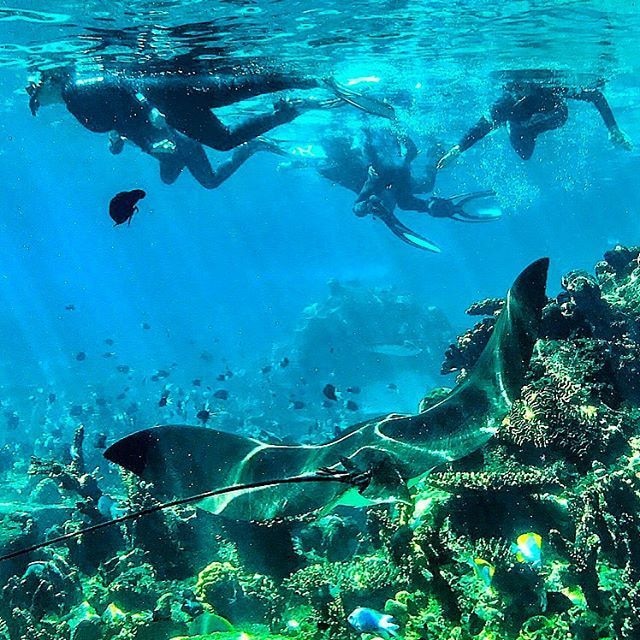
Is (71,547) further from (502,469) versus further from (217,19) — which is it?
(217,19)

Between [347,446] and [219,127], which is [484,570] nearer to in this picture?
[347,446]

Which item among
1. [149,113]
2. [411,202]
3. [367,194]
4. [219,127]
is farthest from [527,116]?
[149,113]

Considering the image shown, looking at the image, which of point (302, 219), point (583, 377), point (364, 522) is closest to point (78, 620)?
point (364, 522)

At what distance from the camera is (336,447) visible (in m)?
4.30

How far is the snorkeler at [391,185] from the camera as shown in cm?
1341

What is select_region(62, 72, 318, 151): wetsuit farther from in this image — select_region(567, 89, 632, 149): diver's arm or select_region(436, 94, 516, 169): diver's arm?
select_region(567, 89, 632, 149): diver's arm

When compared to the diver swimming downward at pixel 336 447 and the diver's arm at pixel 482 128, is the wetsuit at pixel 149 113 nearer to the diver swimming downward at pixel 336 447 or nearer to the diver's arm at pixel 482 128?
the diver's arm at pixel 482 128

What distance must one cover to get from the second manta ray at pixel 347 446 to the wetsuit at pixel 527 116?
11.6 metres

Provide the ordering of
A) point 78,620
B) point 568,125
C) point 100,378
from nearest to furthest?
point 78,620 < point 568,125 < point 100,378

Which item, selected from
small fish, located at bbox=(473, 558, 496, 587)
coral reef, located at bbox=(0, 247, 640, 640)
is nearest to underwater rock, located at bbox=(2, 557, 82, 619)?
coral reef, located at bbox=(0, 247, 640, 640)

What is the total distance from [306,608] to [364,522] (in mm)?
1894

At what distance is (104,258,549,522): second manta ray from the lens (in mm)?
3740

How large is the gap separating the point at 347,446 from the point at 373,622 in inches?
49.4

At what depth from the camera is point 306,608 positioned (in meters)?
4.77
